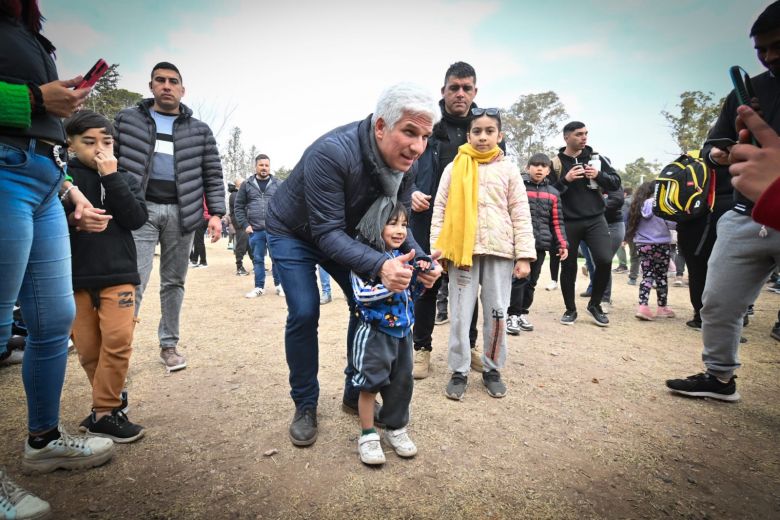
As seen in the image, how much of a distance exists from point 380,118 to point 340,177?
14.8 inches

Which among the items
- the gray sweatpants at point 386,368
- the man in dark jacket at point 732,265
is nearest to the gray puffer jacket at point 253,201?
the gray sweatpants at point 386,368

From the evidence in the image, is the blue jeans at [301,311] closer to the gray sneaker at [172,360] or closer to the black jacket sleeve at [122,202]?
the black jacket sleeve at [122,202]

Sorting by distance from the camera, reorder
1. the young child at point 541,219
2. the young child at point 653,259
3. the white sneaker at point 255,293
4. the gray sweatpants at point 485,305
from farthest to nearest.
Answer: the white sneaker at point 255,293
the young child at point 653,259
the young child at point 541,219
the gray sweatpants at point 485,305

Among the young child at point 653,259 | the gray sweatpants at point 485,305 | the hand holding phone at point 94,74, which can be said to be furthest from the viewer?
the young child at point 653,259

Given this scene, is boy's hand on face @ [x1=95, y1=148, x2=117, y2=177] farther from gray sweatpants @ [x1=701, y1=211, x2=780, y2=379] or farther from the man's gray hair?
gray sweatpants @ [x1=701, y1=211, x2=780, y2=379]

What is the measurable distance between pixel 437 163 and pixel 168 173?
7.72 ft

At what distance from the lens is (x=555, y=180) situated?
509 centimetres

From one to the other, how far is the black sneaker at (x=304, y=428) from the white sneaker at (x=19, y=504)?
110 cm

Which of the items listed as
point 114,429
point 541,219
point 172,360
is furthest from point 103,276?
point 541,219

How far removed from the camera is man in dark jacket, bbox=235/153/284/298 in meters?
7.26

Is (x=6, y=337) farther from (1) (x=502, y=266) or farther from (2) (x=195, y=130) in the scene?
(1) (x=502, y=266)

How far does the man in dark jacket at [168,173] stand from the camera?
312 cm

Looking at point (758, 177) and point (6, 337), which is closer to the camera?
point (758, 177)

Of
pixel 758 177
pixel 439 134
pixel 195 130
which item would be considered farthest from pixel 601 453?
pixel 195 130
